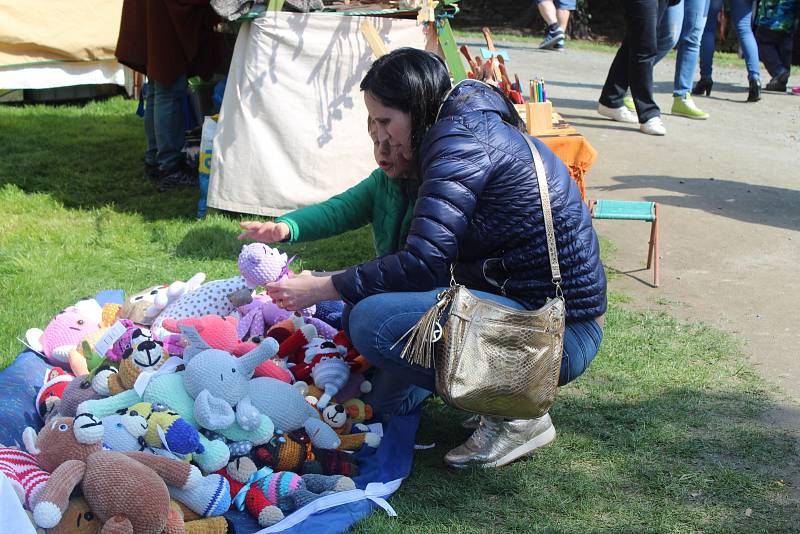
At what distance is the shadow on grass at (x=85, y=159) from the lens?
5.63 m

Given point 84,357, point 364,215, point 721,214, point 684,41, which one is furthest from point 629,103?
point 84,357

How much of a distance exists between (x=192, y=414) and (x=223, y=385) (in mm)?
121

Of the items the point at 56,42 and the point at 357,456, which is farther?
the point at 56,42

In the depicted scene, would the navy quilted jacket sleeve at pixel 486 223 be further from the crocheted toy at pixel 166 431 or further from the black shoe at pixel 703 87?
the black shoe at pixel 703 87

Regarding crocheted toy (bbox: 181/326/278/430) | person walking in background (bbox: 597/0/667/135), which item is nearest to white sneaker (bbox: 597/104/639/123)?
person walking in background (bbox: 597/0/667/135)

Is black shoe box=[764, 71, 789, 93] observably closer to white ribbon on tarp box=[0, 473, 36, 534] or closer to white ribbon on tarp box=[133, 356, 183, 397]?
white ribbon on tarp box=[133, 356, 183, 397]

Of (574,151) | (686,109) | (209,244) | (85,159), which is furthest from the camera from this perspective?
(686,109)

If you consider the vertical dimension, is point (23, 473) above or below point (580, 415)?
above

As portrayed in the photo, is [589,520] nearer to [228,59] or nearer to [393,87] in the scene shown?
[393,87]

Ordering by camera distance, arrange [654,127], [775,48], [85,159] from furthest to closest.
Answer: [775,48] → [654,127] → [85,159]

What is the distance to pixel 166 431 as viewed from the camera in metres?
2.42

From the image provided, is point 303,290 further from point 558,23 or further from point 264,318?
point 558,23

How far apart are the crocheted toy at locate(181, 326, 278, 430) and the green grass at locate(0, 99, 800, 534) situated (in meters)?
0.48

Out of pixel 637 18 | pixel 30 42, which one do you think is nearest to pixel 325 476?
pixel 637 18
